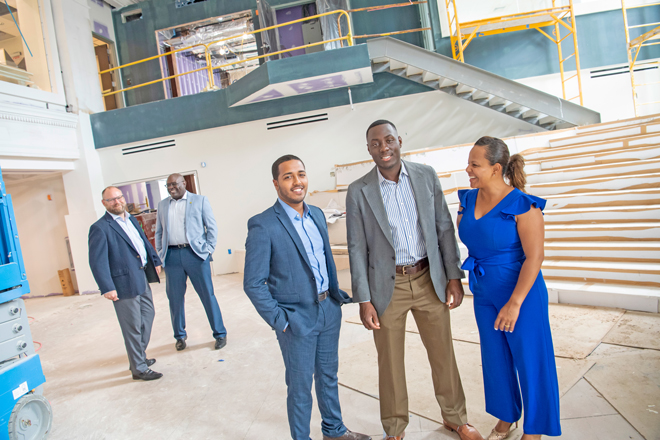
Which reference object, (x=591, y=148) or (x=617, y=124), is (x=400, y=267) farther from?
(x=617, y=124)

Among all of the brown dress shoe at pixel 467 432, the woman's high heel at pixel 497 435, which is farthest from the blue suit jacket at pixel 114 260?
the woman's high heel at pixel 497 435

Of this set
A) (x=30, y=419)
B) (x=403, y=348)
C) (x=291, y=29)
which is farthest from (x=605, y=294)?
(x=291, y=29)

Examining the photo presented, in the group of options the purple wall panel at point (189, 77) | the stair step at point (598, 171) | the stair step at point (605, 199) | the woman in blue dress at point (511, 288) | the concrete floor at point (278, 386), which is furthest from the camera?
the purple wall panel at point (189, 77)

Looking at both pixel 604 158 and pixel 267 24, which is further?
pixel 267 24

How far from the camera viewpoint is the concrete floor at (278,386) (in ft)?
7.63

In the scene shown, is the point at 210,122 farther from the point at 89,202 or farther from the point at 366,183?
the point at 366,183

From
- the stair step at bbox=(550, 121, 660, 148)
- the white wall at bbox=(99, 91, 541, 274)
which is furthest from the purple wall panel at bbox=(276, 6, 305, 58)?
the stair step at bbox=(550, 121, 660, 148)

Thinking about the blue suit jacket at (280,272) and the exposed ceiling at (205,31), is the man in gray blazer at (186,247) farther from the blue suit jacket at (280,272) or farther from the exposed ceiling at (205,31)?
the exposed ceiling at (205,31)

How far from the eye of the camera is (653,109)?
25.7 ft

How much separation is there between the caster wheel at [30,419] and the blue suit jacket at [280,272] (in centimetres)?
186

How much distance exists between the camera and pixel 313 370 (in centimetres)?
210

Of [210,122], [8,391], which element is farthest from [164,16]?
[8,391]

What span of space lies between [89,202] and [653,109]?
11.6 metres

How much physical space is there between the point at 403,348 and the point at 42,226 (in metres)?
9.33
